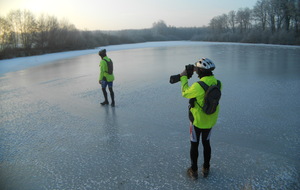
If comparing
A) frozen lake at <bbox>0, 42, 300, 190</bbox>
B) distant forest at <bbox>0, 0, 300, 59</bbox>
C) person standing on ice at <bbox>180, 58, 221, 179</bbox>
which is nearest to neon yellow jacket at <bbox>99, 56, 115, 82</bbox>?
frozen lake at <bbox>0, 42, 300, 190</bbox>

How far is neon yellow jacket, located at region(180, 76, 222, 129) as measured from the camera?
2.64 meters

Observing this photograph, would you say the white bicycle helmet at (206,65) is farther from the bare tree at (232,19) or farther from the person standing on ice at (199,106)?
the bare tree at (232,19)

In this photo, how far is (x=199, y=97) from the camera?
2.69 metres

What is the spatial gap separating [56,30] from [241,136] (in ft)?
130

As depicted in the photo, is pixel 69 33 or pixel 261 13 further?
pixel 261 13

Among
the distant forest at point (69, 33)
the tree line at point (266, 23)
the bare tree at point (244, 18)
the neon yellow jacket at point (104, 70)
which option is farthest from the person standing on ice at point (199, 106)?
the bare tree at point (244, 18)

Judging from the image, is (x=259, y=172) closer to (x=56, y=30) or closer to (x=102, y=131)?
(x=102, y=131)

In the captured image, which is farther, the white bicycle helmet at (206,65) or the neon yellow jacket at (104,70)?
the neon yellow jacket at (104,70)

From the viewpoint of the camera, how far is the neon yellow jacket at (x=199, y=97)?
2.64 meters

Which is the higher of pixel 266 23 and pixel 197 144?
pixel 266 23

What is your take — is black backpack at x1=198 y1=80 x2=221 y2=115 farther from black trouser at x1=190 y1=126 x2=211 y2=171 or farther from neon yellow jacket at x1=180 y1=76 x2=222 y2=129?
black trouser at x1=190 y1=126 x2=211 y2=171

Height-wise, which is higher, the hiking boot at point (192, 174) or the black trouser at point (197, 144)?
the black trouser at point (197, 144)

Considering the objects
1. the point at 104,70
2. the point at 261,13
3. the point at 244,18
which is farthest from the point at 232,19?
the point at 104,70

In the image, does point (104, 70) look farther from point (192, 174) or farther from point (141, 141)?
point (192, 174)
